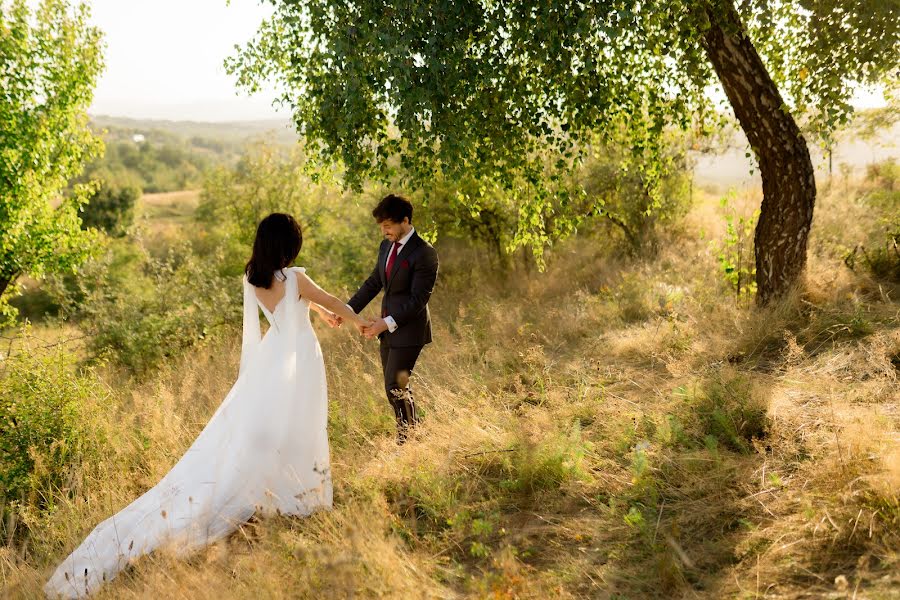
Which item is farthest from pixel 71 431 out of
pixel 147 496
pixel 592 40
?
pixel 592 40

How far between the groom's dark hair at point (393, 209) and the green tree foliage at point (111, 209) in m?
44.1

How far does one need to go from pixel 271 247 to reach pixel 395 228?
111 centimetres

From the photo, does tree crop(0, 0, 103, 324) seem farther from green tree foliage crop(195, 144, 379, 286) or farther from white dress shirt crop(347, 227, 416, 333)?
white dress shirt crop(347, 227, 416, 333)

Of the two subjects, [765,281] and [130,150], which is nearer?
[765,281]

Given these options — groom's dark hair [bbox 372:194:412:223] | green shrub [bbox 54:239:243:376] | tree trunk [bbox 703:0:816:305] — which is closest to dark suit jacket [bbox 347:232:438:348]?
groom's dark hair [bbox 372:194:412:223]

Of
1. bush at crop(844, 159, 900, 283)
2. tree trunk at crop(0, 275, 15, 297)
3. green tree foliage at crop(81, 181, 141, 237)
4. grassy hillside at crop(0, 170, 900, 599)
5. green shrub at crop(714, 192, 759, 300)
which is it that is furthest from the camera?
green tree foliage at crop(81, 181, 141, 237)

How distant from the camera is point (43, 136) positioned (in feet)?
40.7

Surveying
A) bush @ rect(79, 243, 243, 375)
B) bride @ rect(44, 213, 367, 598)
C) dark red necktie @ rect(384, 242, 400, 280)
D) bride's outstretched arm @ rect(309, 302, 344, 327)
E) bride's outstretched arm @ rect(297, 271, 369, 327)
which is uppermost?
dark red necktie @ rect(384, 242, 400, 280)

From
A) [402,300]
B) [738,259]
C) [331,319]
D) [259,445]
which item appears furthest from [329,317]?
[738,259]

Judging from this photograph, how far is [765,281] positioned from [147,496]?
6.73 metres

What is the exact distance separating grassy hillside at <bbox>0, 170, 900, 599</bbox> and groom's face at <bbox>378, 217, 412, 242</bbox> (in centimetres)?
161

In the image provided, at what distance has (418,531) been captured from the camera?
4223 millimetres

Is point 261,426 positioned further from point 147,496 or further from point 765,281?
point 765,281

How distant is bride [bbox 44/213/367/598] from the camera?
14.7 feet
